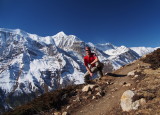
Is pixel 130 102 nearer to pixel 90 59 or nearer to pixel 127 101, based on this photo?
pixel 127 101

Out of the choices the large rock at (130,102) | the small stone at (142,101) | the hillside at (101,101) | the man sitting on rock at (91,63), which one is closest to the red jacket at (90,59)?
the man sitting on rock at (91,63)

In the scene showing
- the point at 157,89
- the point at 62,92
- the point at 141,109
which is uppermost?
the point at 62,92

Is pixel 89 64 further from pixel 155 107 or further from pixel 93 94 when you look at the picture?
pixel 155 107

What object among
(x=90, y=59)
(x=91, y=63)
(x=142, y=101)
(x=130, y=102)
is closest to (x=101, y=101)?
(x=130, y=102)

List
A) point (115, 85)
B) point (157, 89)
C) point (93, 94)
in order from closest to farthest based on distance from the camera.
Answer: point (157, 89) → point (93, 94) → point (115, 85)

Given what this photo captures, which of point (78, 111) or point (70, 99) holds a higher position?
point (70, 99)

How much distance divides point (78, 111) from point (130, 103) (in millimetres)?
4129

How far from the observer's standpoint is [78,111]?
11414 mm

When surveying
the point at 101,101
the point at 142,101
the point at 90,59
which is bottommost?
the point at 142,101

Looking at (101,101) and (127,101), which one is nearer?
(127,101)

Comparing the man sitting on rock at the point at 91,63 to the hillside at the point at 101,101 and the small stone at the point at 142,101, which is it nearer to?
the hillside at the point at 101,101

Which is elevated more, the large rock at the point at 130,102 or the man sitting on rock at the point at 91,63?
the man sitting on rock at the point at 91,63

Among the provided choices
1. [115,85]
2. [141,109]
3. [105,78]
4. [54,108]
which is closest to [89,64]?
[105,78]

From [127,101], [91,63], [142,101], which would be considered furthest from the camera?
[91,63]
